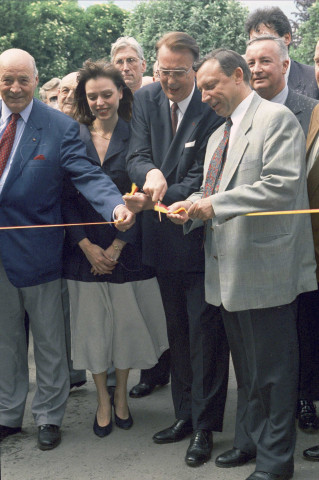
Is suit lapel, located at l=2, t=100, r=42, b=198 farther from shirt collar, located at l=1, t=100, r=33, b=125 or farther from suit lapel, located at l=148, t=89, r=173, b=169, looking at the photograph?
suit lapel, located at l=148, t=89, r=173, b=169

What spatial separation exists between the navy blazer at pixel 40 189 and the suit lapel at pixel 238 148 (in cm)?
84

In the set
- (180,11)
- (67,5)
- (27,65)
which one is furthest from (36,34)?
(27,65)

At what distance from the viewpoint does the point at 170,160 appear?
4.27 meters

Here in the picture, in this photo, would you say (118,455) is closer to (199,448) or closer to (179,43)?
(199,448)

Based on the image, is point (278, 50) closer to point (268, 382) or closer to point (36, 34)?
point (268, 382)

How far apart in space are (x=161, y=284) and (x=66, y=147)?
1.01 metres

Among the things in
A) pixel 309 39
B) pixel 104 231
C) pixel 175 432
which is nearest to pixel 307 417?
pixel 175 432

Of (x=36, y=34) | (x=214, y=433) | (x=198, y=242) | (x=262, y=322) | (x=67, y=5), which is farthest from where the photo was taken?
(x=67, y=5)

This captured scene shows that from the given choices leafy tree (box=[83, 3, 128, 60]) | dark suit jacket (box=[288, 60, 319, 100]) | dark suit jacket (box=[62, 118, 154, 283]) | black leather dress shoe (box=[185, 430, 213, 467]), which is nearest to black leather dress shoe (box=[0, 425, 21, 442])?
dark suit jacket (box=[62, 118, 154, 283])

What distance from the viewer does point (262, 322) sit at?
149 inches

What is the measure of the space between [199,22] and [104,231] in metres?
34.1

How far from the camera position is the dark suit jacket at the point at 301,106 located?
4328 millimetres

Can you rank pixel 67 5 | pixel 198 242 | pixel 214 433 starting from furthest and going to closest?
pixel 67 5 → pixel 214 433 → pixel 198 242

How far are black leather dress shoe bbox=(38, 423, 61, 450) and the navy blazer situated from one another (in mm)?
890
